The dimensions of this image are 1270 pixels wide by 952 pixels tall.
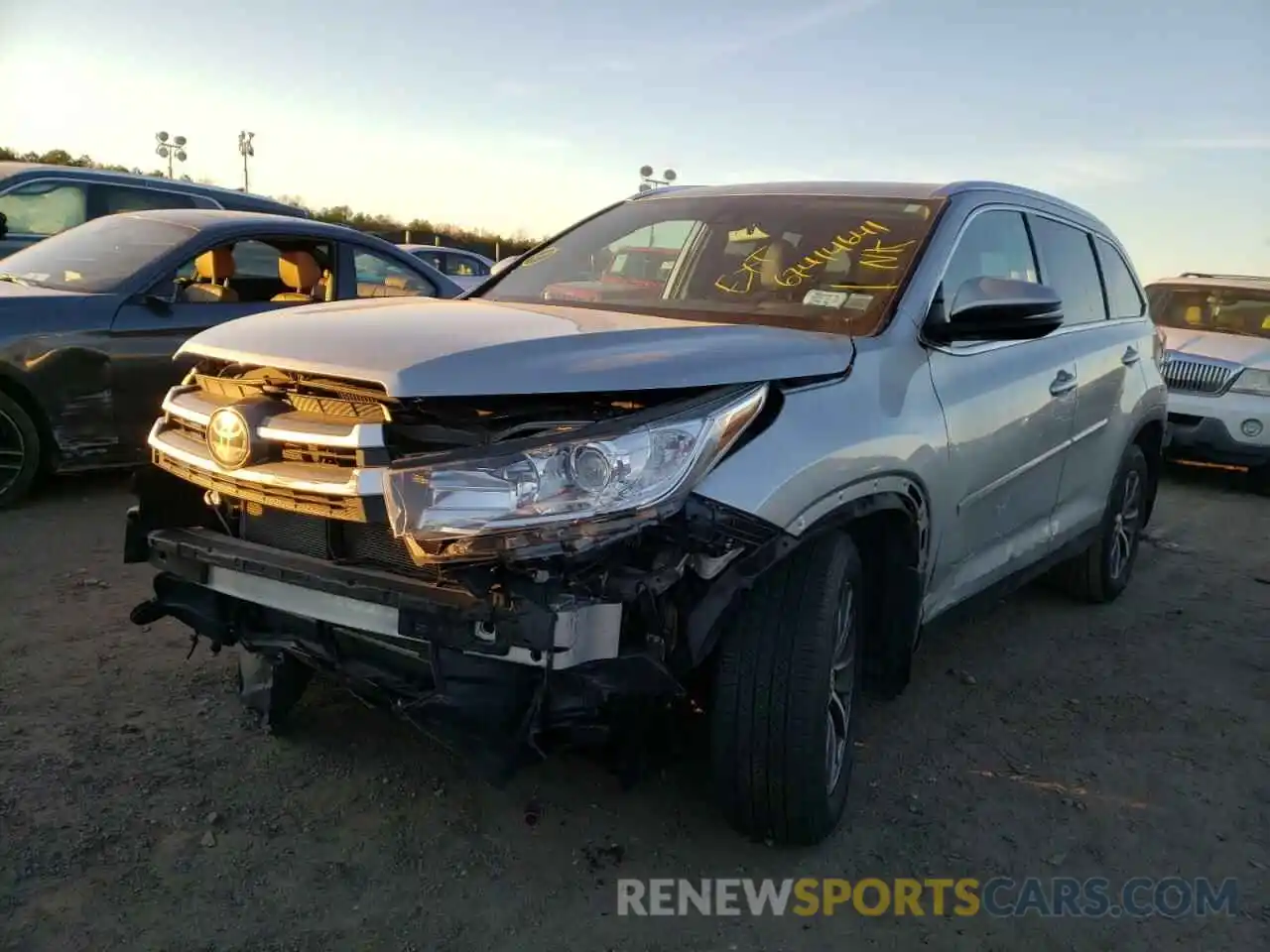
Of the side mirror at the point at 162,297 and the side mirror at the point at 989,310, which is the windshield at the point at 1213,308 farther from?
the side mirror at the point at 162,297

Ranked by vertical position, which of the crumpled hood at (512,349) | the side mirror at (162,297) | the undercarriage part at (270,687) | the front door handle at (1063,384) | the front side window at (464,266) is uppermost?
the crumpled hood at (512,349)

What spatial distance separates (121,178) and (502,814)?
741 cm

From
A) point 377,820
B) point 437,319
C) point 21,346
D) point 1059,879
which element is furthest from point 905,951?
point 21,346

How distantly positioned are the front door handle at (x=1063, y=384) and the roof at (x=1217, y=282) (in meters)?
7.45

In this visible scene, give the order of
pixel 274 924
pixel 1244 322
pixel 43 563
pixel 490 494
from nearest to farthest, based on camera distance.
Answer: pixel 490 494, pixel 274 924, pixel 43 563, pixel 1244 322

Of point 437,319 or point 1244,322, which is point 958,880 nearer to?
point 437,319

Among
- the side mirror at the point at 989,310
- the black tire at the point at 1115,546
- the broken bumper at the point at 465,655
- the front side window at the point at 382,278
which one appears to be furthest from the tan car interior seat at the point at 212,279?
the black tire at the point at 1115,546

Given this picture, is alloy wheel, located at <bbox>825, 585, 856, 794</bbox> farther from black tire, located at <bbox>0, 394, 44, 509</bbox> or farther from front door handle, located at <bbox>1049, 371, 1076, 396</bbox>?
black tire, located at <bbox>0, 394, 44, 509</bbox>

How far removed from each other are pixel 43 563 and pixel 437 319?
2.90 metres

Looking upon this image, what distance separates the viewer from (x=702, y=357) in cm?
256

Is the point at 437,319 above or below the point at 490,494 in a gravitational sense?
above

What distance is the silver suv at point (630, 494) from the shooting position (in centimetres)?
234

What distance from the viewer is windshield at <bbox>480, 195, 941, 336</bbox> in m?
3.35

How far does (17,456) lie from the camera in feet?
18.0
